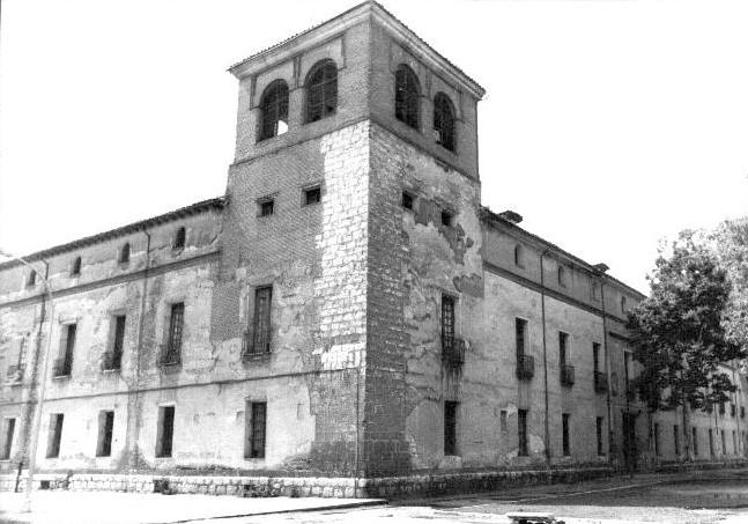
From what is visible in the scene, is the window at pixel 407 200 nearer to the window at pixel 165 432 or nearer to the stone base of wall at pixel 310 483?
the stone base of wall at pixel 310 483

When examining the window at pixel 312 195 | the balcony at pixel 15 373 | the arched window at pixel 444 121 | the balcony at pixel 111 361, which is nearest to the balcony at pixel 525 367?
the arched window at pixel 444 121

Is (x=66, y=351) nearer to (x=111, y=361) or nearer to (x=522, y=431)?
(x=111, y=361)

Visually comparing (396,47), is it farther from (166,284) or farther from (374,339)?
(166,284)

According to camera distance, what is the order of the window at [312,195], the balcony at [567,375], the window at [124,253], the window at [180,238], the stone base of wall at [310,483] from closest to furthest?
the stone base of wall at [310,483] < the window at [312,195] < the window at [180,238] < the window at [124,253] < the balcony at [567,375]

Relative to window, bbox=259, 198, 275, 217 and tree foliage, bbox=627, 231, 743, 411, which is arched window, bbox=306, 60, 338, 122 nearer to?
window, bbox=259, 198, 275, 217

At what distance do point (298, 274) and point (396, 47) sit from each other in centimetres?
777

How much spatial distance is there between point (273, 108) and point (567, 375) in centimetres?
1508

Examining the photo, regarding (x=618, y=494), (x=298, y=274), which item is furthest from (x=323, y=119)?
(x=618, y=494)

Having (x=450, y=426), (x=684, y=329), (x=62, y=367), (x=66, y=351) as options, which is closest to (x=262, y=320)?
(x=450, y=426)

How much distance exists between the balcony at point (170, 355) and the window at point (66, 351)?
5.49 m

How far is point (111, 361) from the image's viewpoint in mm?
25656

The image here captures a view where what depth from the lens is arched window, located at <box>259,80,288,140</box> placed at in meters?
23.9

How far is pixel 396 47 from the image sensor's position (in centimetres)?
2259

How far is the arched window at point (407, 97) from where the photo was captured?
22891 millimetres
